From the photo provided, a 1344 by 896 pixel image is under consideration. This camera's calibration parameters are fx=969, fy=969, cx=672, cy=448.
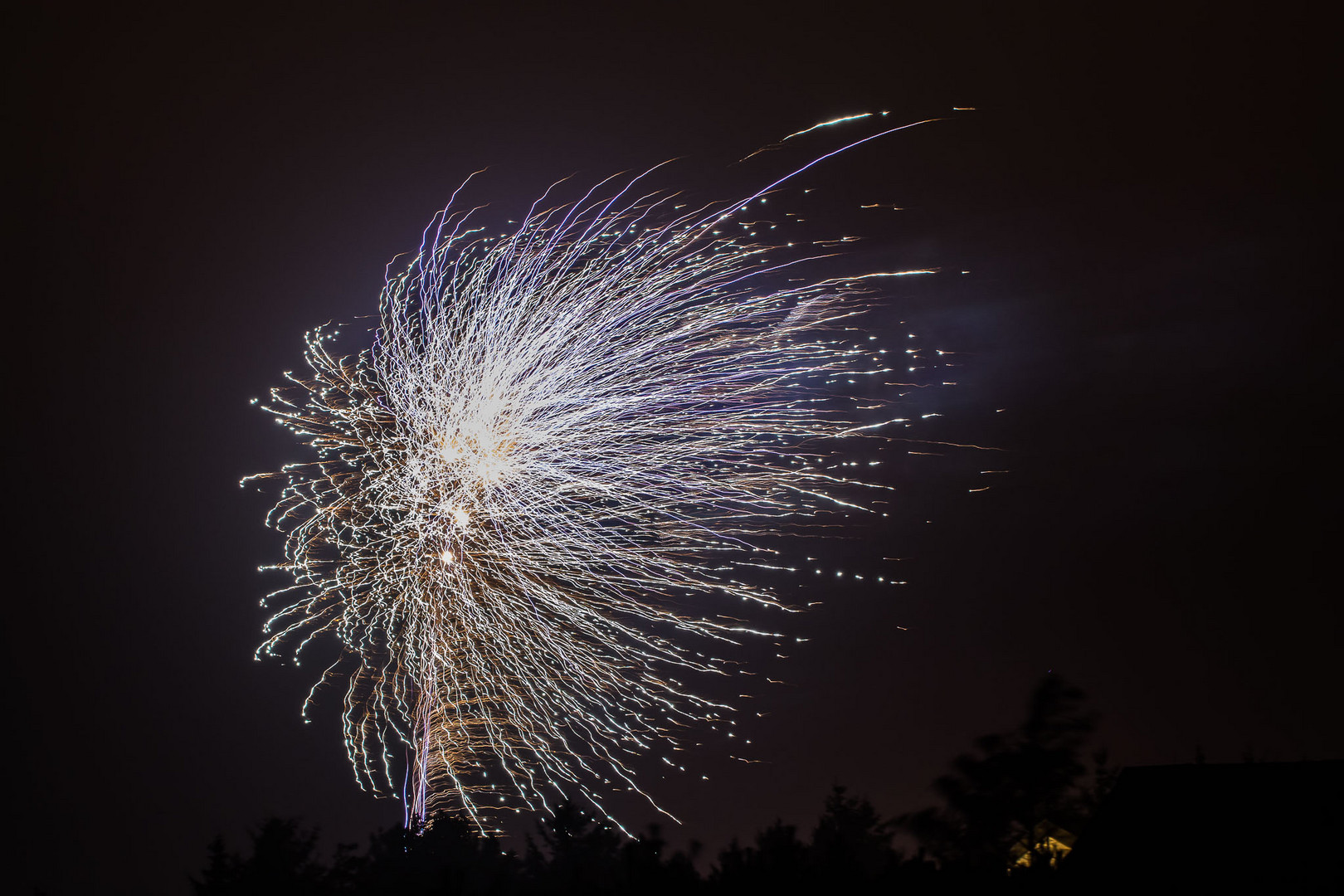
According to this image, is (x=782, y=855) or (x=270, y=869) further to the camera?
(x=270, y=869)

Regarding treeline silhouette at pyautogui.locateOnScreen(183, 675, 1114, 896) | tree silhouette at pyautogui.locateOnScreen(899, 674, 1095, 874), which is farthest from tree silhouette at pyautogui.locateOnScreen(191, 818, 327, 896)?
tree silhouette at pyautogui.locateOnScreen(899, 674, 1095, 874)

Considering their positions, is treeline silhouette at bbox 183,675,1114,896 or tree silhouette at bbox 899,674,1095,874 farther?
tree silhouette at bbox 899,674,1095,874

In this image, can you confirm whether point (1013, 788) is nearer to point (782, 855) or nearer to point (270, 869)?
point (782, 855)

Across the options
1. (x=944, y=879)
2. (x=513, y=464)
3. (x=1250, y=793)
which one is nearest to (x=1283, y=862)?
(x=1250, y=793)

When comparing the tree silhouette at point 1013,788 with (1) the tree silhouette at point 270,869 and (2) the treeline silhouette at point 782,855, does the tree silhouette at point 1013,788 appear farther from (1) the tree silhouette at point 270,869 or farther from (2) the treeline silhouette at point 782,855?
(1) the tree silhouette at point 270,869

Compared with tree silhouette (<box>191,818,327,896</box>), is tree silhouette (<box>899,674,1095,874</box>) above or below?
above

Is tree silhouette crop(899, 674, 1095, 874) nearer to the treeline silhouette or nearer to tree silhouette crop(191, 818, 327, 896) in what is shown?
the treeline silhouette

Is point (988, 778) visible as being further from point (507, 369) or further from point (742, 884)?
point (507, 369)

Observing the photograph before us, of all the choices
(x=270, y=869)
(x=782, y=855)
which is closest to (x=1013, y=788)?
(x=782, y=855)
